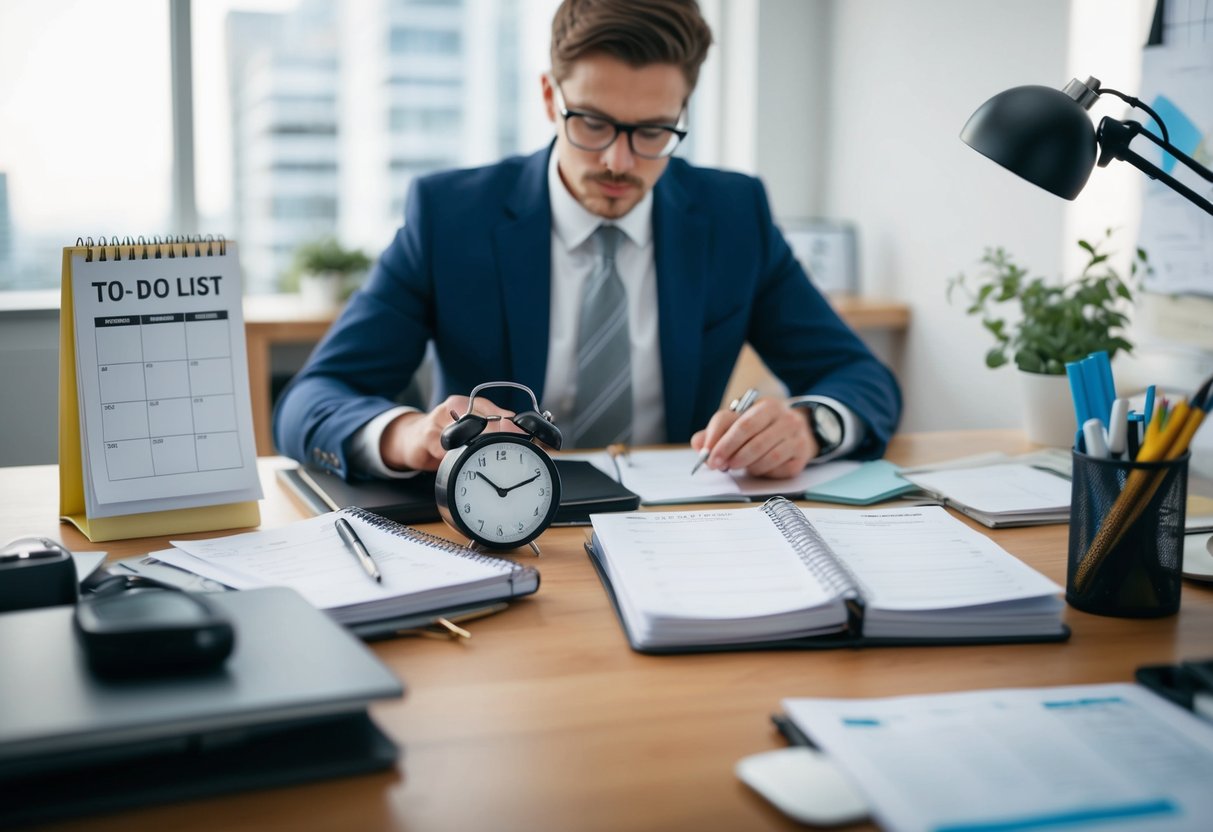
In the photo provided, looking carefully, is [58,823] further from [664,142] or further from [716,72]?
[716,72]

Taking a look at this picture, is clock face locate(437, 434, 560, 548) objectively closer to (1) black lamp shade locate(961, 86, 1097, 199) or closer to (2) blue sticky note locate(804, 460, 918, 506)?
(2) blue sticky note locate(804, 460, 918, 506)

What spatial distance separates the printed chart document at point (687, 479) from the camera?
133 cm

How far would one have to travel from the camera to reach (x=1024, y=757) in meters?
0.68

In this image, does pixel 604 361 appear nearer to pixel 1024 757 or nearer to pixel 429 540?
pixel 429 540

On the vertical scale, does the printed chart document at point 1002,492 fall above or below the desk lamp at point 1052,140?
below

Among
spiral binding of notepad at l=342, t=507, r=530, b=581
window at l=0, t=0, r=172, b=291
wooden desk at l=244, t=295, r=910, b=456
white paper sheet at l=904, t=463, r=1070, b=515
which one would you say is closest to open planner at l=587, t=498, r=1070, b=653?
spiral binding of notepad at l=342, t=507, r=530, b=581

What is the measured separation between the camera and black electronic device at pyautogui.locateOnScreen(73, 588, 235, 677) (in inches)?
27.0

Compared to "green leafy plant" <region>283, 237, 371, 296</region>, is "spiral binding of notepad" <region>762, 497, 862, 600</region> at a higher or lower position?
lower

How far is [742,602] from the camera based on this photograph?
2.99ft

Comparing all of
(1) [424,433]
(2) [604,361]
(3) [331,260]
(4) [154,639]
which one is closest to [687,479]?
(1) [424,433]

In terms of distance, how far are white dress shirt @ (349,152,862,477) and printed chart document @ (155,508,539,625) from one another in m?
0.76

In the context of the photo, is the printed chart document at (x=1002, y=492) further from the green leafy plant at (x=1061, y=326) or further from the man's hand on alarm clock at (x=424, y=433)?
the man's hand on alarm clock at (x=424, y=433)

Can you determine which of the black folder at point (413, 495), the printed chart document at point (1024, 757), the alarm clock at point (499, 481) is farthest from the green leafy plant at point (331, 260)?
the printed chart document at point (1024, 757)

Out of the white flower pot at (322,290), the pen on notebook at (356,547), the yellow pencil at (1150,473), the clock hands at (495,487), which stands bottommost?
the pen on notebook at (356,547)
